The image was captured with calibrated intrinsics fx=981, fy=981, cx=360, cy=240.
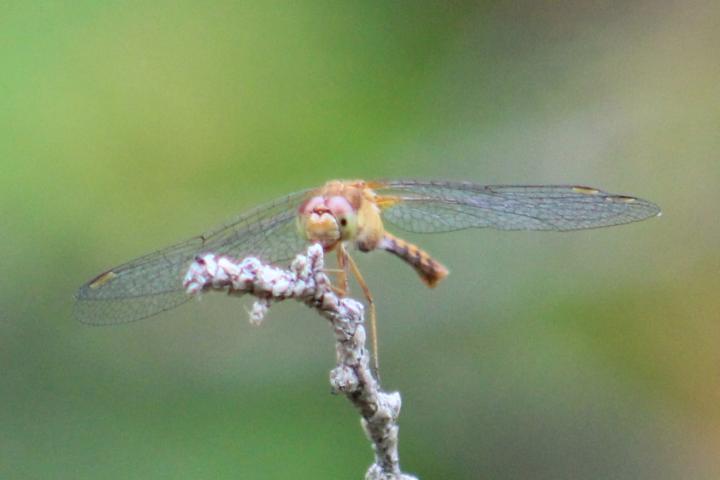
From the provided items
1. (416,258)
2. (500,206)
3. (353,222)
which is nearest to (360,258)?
(416,258)

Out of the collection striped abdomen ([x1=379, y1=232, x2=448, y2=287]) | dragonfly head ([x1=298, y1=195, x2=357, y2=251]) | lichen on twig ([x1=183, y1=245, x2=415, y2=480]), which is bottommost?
lichen on twig ([x1=183, y1=245, x2=415, y2=480])

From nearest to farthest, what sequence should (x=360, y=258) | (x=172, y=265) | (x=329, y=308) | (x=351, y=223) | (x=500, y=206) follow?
1. (x=329, y=308)
2. (x=351, y=223)
3. (x=172, y=265)
4. (x=500, y=206)
5. (x=360, y=258)

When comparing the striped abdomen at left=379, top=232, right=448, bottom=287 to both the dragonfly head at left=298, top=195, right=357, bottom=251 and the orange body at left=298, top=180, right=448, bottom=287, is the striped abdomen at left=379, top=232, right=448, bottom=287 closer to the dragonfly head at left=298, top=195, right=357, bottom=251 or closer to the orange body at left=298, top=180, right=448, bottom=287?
the orange body at left=298, top=180, right=448, bottom=287

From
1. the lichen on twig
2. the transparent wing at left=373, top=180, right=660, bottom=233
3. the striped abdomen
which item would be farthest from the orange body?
the lichen on twig

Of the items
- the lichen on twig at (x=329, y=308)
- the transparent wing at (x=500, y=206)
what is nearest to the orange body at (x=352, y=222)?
the transparent wing at (x=500, y=206)

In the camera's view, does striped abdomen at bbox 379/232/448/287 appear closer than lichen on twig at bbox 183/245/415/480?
No

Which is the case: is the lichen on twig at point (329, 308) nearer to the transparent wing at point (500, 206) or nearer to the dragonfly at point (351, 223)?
the dragonfly at point (351, 223)

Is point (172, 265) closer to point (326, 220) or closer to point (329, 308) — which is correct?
point (326, 220)
